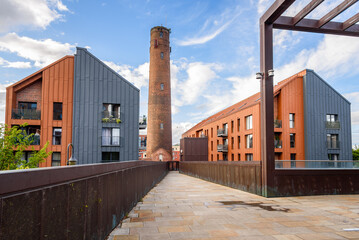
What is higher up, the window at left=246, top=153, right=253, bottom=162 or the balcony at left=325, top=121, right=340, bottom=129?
the balcony at left=325, top=121, right=340, bottom=129

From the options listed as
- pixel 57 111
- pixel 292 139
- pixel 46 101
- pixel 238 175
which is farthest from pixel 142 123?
pixel 238 175

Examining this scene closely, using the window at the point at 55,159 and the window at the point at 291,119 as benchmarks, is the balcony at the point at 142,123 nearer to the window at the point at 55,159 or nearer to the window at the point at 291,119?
the window at the point at 55,159

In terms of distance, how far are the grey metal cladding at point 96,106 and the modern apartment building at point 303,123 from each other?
1326cm

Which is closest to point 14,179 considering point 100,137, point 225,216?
point 225,216

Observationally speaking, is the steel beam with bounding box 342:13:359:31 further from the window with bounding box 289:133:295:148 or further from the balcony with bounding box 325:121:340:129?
the balcony with bounding box 325:121:340:129

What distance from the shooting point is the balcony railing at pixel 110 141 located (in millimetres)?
26906

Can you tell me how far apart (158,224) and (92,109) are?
2219 cm

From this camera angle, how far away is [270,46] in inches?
430

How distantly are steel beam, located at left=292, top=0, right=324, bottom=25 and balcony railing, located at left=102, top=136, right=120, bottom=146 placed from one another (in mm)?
20093

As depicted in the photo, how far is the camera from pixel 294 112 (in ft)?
107

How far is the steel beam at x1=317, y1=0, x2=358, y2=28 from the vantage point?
346 inches

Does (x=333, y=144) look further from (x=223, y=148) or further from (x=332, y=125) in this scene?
(x=223, y=148)

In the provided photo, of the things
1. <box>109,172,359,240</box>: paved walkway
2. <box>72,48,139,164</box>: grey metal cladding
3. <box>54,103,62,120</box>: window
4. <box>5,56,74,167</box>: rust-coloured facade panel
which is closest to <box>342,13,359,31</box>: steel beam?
<box>109,172,359,240</box>: paved walkway

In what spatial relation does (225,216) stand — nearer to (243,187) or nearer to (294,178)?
(294,178)
